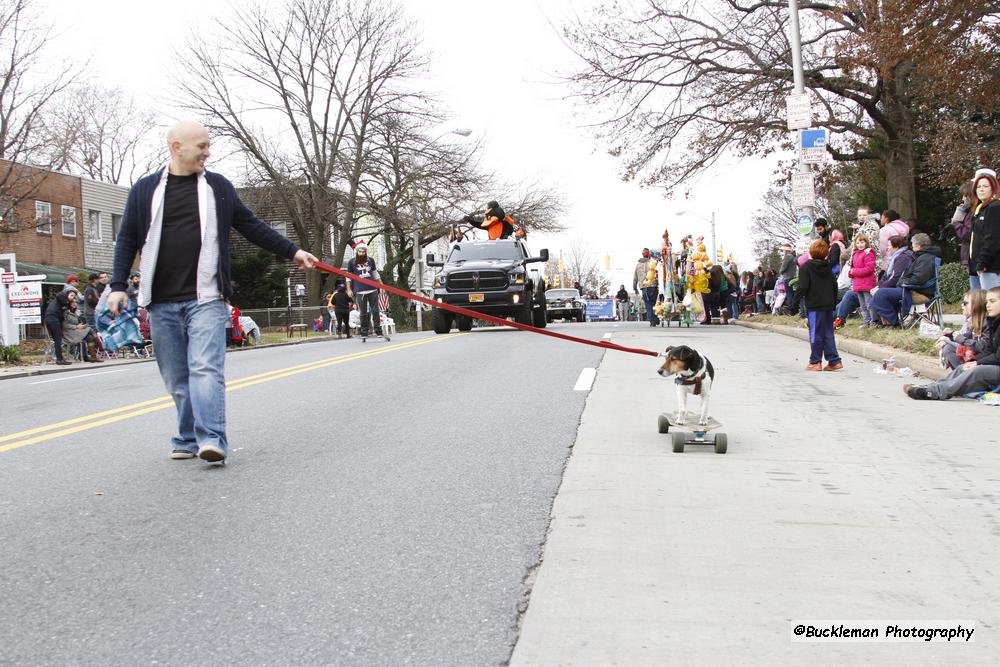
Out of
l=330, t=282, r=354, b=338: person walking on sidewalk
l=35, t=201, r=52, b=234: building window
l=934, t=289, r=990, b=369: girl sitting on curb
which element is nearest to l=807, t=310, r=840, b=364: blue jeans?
l=934, t=289, r=990, b=369: girl sitting on curb

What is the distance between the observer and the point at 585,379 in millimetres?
10711

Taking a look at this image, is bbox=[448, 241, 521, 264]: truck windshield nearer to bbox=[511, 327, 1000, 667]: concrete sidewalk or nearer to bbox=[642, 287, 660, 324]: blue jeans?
bbox=[642, 287, 660, 324]: blue jeans

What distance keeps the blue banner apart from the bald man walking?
5087cm

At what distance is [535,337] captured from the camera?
731 inches

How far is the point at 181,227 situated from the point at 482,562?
3034mm

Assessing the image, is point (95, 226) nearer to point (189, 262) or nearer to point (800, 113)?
point (800, 113)

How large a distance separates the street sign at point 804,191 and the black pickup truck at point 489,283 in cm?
547

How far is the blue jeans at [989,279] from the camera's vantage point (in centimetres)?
1066

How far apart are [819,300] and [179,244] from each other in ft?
26.9

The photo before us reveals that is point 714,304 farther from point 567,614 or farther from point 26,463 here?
point 567,614

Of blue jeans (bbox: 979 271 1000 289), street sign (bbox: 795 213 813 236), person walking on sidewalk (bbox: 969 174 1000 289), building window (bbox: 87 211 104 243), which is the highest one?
building window (bbox: 87 211 104 243)

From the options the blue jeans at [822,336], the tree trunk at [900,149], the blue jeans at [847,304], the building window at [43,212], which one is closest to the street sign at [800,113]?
the blue jeans at [847,304]

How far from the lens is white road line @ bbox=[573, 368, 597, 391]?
9969 mm

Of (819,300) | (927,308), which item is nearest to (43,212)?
(819,300)
